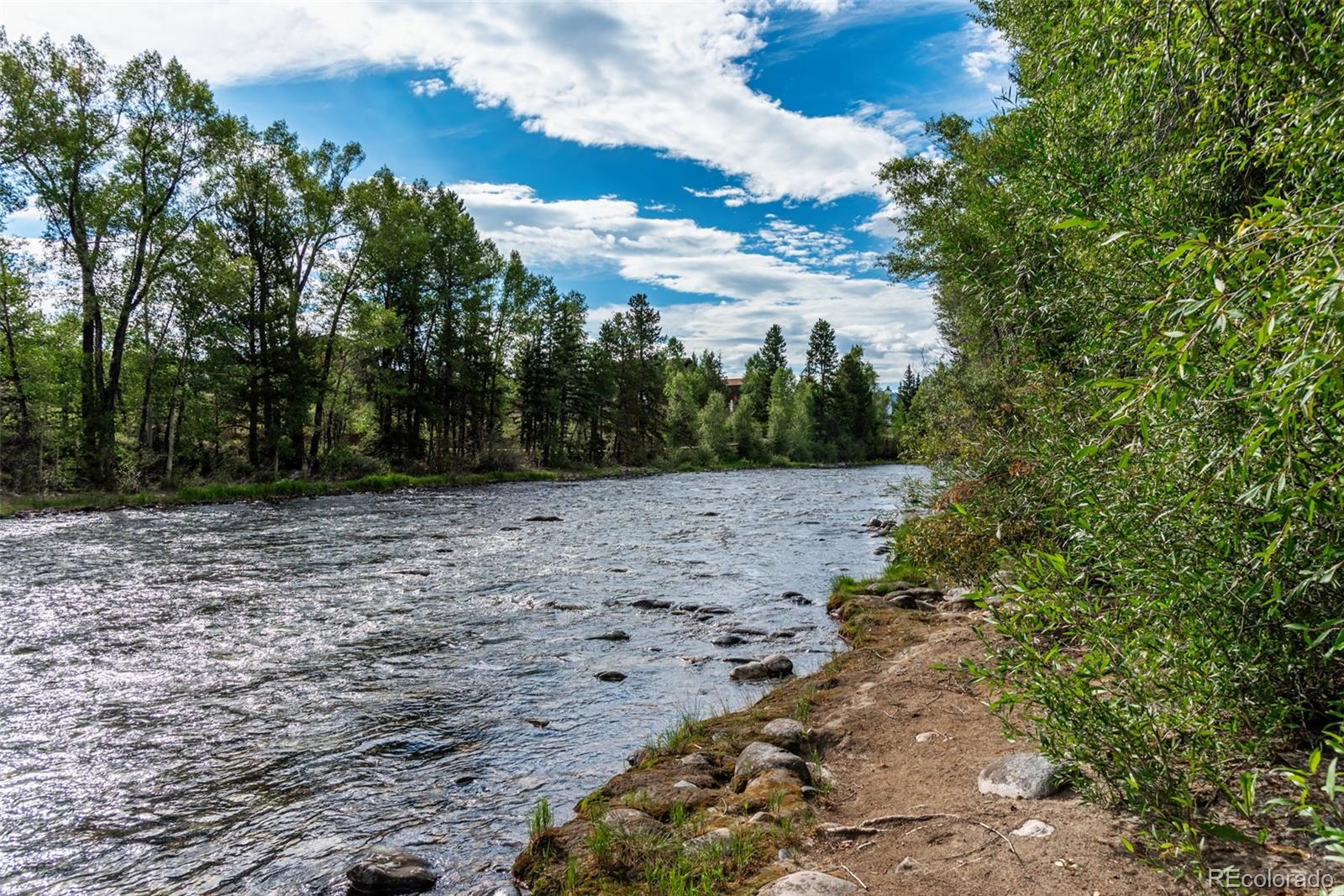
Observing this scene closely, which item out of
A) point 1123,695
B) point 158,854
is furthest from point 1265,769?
point 158,854

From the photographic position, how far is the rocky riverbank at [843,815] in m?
4.12

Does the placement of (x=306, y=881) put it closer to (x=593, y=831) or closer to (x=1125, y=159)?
(x=593, y=831)

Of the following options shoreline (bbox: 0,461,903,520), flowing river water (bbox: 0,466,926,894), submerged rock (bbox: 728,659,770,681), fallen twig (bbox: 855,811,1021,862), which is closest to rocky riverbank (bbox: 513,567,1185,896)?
fallen twig (bbox: 855,811,1021,862)

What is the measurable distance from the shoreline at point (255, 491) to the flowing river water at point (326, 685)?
483cm

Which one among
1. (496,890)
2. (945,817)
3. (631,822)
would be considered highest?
(945,817)

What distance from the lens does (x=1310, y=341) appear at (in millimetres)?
2510

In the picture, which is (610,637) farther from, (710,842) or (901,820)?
(901,820)

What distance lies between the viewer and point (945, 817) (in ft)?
15.9

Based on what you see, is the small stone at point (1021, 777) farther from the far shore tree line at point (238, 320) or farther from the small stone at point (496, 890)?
the far shore tree line at point (238, 320)

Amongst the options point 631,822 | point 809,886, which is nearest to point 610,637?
point 631,822

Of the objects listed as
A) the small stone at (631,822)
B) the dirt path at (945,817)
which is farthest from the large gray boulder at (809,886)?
the small stone at (631,822)

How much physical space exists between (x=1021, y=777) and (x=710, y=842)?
234cm

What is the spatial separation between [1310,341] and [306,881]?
23.0 ft

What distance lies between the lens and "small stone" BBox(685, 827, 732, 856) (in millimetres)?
4934
